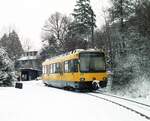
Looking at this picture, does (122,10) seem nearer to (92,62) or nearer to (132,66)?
(132,66)

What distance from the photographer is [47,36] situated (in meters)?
85.2

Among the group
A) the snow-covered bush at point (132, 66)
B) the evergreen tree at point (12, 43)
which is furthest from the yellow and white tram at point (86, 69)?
the evergreen tree at point (12, 43)

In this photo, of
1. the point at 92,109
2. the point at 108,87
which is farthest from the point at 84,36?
the point at 92,109

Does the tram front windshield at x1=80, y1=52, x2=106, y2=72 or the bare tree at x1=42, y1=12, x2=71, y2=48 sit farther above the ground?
the bare tree at x1=42, y1=12, x2=71, y2=48

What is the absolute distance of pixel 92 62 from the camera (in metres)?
29.6

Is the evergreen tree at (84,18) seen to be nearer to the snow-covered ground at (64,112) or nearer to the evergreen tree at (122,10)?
the evergreen tree at (122,10)

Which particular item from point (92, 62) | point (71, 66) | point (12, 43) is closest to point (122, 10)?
point (71, 66)

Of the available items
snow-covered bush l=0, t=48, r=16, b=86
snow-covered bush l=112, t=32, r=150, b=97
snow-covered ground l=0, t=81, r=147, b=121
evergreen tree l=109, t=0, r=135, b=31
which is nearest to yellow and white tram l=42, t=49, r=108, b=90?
snow-covered bush l=112, t=32, r=150, b=97

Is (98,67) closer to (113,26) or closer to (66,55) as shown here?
(66,55)

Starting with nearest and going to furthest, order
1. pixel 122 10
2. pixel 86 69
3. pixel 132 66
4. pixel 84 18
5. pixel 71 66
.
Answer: pixel 86 69, pixel 71 66, pixel 132 66, pixel 122 10, pixel 84 18

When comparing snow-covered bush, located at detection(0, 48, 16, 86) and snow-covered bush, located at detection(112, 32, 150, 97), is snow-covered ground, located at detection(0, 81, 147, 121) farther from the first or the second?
snow-covered bush, located at detection(0, 48, 16, 86)

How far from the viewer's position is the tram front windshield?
29.2m

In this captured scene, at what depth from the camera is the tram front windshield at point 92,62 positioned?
29.2 m

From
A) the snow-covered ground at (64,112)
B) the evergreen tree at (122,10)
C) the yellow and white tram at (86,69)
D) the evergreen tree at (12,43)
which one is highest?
the evergreen tree at (12,43)
